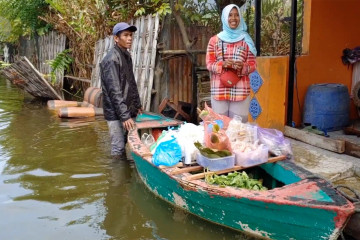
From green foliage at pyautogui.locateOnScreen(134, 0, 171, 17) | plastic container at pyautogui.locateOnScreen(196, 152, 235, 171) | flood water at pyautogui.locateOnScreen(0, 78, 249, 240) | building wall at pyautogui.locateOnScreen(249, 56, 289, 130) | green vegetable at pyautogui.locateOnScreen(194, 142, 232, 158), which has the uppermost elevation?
green foliage at pyautogui.locateOnScreen(134, 0, 171, 17)

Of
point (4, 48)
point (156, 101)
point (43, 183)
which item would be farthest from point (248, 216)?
point (4, 48)

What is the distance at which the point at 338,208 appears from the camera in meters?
2.76

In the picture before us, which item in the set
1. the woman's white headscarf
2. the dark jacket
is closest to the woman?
the woman's white headscarf

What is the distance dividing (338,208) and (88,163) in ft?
13.5

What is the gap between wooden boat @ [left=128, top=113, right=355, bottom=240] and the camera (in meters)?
2.87

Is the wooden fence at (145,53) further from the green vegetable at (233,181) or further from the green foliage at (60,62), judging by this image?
the green vegetable at (233,181)

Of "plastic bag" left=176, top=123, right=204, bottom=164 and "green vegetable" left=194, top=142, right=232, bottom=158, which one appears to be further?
"plastic bag" left=176, top=123, right=204, bottom=164

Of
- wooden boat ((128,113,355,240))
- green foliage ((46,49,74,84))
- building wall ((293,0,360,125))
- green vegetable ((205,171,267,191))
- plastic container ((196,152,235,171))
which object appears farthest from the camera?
green foliage ((46,49,74,84))

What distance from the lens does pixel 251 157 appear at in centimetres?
388

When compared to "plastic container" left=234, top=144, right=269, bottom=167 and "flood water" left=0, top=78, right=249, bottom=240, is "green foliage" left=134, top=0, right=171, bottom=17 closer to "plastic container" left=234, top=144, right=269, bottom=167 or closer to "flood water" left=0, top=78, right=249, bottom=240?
"flood water" left=0, top=78, right=249, bottom=240

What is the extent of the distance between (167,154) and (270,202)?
1.32m

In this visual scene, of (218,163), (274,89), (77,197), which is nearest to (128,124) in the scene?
(77,197)

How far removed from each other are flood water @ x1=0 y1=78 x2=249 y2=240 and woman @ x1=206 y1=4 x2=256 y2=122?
4.94 ft

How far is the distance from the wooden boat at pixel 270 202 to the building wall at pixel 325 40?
2.20 meters
